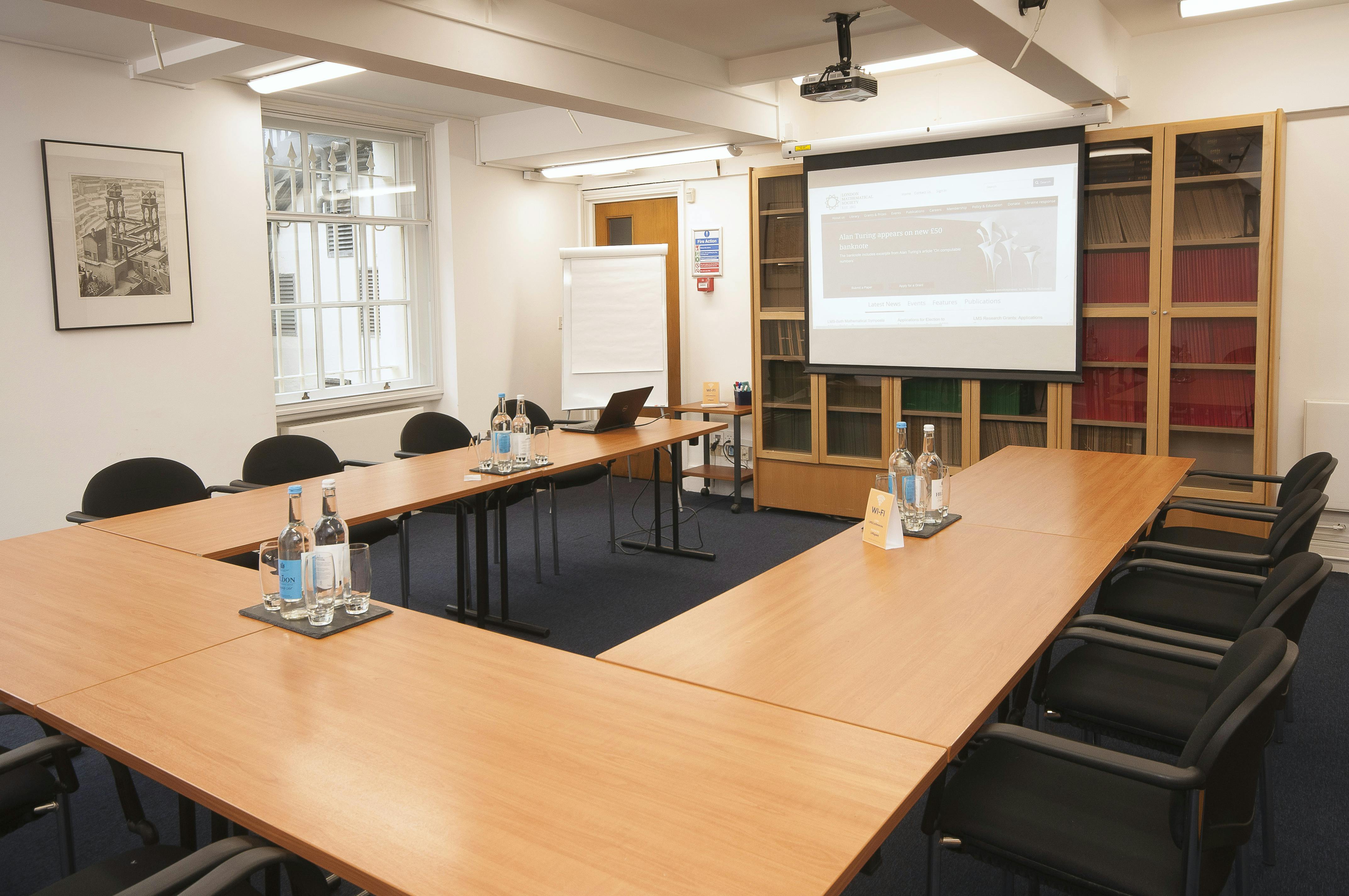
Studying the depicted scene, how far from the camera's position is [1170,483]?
369 cm

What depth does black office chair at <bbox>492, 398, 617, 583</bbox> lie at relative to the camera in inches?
199

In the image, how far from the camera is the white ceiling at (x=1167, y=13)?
4559 millimetres

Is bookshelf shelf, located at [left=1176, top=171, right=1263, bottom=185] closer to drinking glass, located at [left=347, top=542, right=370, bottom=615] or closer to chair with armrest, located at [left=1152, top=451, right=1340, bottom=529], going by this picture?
chair with armrest, located at [left=1152, top=451, right=1340, bottom=529]

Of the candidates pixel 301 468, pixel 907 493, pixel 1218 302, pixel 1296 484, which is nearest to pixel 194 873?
pixel 907 493

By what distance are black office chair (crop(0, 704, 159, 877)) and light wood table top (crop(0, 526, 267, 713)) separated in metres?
0.10

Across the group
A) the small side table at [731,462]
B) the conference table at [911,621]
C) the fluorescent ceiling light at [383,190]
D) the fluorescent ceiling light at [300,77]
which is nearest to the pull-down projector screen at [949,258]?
the small side table at [731,462]

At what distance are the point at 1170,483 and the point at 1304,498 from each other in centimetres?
77

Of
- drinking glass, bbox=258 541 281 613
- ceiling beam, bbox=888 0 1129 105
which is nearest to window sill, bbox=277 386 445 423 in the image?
drinking glass, bbox=258 541 281 613

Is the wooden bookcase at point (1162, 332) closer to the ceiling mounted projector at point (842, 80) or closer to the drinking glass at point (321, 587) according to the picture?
the ceiling mounted projector at point (842, 80)

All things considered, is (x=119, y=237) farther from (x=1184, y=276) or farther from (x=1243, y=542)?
(x=1184, y=276)

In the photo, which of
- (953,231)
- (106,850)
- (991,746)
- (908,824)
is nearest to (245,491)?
(106,850)

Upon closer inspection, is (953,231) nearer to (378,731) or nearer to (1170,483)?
(1170,483)

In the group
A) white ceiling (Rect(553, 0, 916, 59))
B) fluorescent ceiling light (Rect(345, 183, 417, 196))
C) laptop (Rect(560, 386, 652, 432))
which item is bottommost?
laptop (Rect(560, 386, 652, 432))

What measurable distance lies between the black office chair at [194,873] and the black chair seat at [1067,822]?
117cm
